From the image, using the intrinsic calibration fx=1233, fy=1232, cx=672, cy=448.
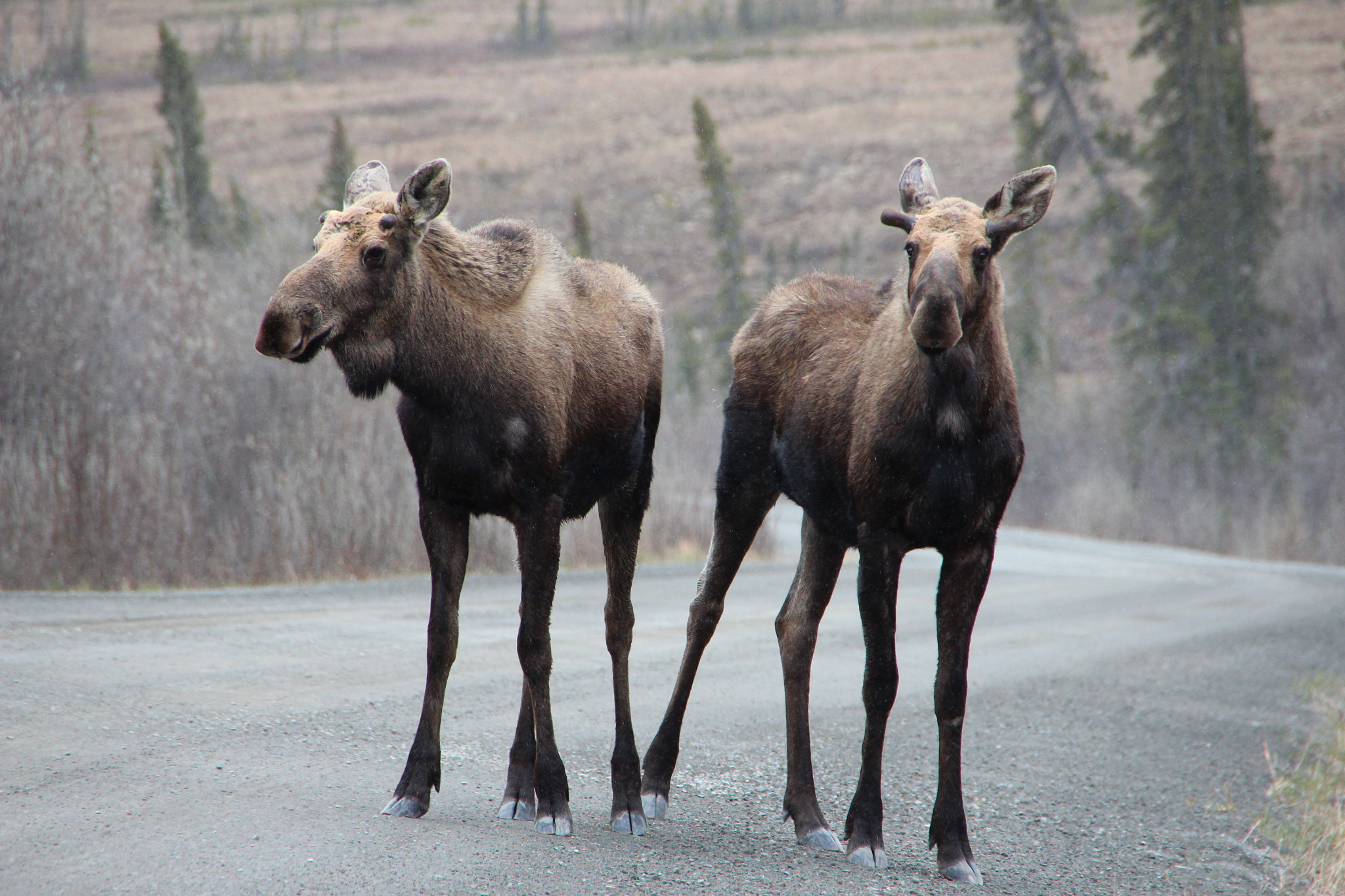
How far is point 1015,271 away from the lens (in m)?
54.5

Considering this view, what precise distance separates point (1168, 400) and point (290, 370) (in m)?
27.9

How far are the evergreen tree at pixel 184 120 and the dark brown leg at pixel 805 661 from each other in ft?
129

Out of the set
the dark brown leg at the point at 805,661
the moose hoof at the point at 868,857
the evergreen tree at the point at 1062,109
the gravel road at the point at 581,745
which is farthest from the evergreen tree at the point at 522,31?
the moose hoof at the point at 868,857

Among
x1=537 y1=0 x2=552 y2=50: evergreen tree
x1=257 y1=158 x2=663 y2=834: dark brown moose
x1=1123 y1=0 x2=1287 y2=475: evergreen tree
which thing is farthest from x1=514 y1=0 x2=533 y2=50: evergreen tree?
x1=257 y1=158 x2=663 y2=834: dark brown moose

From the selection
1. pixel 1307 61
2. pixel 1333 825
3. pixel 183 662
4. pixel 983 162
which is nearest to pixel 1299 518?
pixel 1333 825

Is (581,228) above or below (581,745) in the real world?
above

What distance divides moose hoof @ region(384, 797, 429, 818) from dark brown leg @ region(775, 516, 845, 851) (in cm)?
163

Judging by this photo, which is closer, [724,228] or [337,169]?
[337,169]

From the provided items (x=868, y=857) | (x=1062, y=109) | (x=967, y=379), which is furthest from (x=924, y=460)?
(x=1062, y=109)

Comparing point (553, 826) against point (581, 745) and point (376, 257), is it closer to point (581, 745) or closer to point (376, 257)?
point (581, 745)

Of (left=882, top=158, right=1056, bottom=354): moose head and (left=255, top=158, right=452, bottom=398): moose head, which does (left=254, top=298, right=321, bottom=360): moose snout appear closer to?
(left=255, top=158, right=452, bottom=398): moose head

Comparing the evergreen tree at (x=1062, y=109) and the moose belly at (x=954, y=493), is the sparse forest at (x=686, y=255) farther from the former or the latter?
the moose belly at (x=954, y=493)

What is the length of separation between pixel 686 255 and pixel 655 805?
224ft

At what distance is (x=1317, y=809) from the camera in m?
7.08
